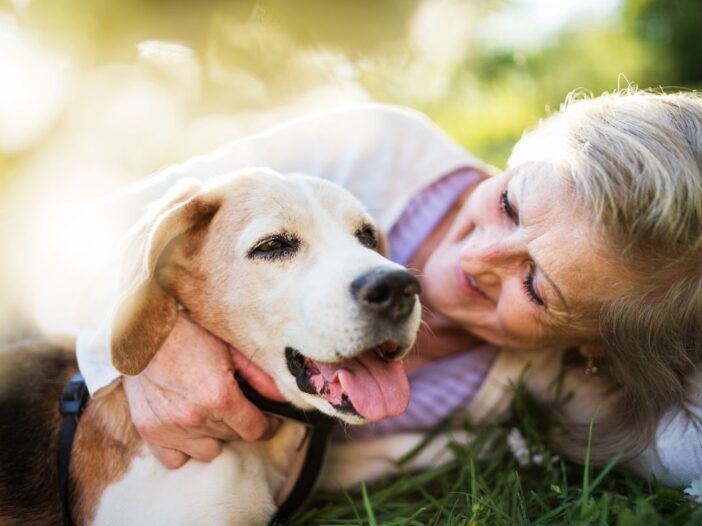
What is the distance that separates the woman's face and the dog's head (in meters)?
0.71

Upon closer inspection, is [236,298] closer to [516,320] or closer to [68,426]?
[68,426]

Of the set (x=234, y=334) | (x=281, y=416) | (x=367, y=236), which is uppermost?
(x=367, y=236)

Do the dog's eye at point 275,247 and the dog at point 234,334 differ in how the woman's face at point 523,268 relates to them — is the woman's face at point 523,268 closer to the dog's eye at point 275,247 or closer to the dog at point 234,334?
the dog at point 234,334

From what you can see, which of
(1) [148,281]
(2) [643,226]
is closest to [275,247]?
(1) [148,281]

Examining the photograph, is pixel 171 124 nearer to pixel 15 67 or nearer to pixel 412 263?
pixel 15 67

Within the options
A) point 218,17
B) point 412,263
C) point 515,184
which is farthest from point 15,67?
point 515,184

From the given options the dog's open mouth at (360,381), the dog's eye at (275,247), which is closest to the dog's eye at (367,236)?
the dog's eye at (275,247)

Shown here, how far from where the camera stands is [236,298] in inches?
108

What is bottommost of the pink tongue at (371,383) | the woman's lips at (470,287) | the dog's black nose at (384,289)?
the woman's lips at (470,287)

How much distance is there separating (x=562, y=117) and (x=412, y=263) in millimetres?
1141

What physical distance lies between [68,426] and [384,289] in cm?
155

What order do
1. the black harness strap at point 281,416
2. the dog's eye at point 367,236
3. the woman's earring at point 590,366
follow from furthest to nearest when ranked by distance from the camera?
1. the woman's earring at point 590,366
2. the dog's eye at point 367,236
3. the black harness strap at point 281,416

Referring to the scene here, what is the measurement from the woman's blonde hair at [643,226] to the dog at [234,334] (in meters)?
0.98

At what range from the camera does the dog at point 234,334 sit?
8.19 ft
